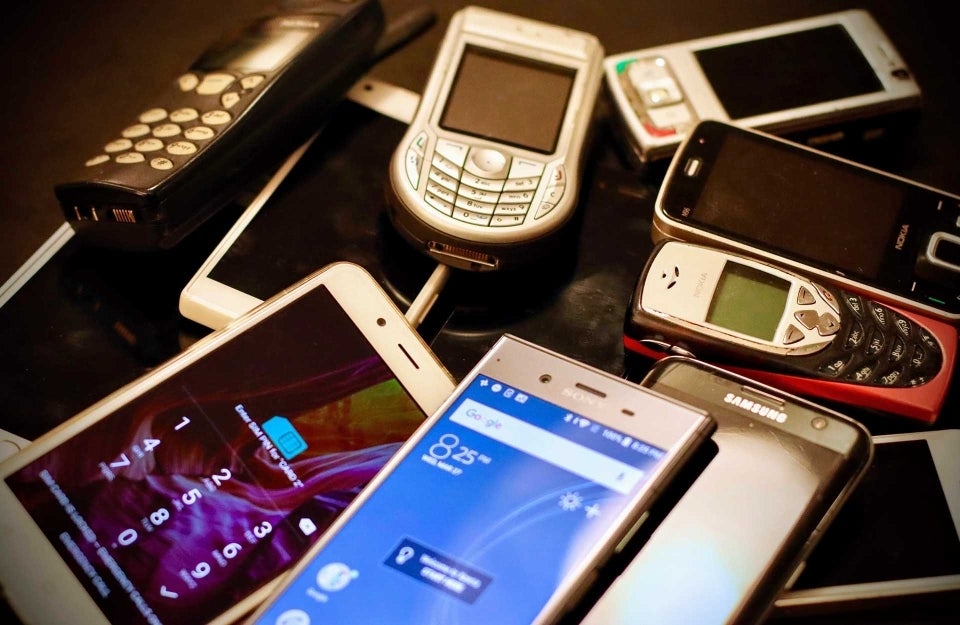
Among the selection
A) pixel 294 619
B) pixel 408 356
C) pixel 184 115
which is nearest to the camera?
pixel 294 619

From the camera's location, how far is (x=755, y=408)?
584mm

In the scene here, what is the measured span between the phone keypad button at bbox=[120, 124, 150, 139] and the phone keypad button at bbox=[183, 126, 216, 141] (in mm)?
38

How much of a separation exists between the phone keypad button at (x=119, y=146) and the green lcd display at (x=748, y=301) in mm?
446

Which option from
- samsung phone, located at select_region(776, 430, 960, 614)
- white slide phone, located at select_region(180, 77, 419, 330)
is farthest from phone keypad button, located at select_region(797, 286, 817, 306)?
white slide phone, located at select_region(180, 77, 419, 330)

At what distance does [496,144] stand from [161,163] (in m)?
0.25

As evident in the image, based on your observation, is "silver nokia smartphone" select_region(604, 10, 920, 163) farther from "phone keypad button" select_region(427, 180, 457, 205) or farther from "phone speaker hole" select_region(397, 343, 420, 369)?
"phone speaker hole" select_region(397, 343, 420, 369)

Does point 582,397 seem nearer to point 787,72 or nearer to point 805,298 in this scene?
point 805,298

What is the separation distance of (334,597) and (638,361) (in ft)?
0.91

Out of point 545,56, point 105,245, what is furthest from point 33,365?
point 545,56

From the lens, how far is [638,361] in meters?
0.67

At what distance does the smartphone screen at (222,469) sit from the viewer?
539 millimetres

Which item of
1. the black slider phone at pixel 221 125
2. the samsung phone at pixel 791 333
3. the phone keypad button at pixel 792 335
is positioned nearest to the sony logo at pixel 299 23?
the black slider phone at pixel 221 125

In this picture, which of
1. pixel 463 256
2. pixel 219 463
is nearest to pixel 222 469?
pixel 219 463

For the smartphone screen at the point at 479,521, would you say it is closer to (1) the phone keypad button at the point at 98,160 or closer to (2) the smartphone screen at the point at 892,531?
(2) the smartphone screen at the point at 892,531
